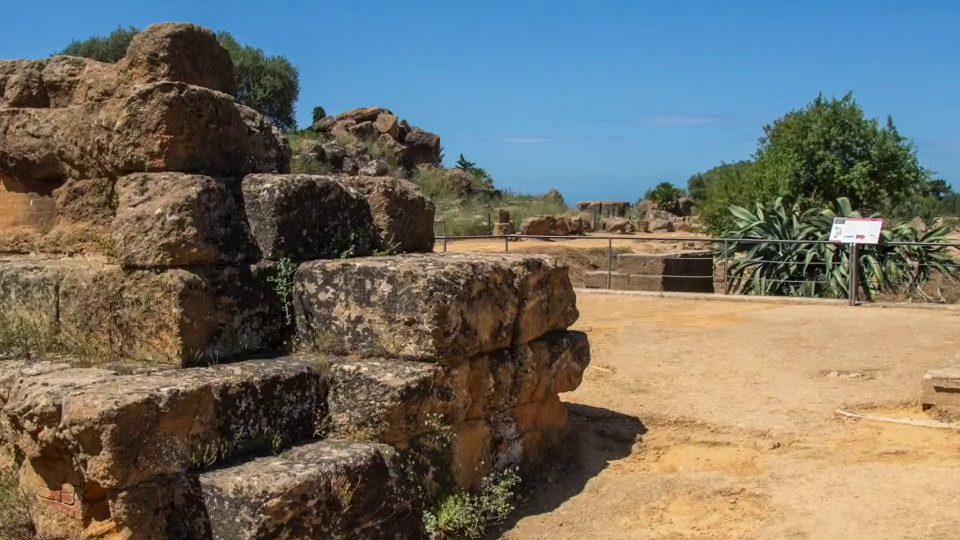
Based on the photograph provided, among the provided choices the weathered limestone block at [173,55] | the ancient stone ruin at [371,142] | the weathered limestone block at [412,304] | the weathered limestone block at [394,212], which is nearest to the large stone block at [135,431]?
the weathered limestone block at [412,304]

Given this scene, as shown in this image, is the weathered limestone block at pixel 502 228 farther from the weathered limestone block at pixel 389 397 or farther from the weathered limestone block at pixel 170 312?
the weathered limestone block at pixel 389 397

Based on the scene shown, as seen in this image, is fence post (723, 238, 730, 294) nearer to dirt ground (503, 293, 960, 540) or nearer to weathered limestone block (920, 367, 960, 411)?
dirt ground (503, 293, 960, 540)

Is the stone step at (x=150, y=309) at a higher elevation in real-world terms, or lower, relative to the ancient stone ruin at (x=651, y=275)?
higher

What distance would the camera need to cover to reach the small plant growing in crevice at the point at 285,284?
5.11m

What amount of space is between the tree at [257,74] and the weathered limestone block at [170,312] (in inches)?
1436

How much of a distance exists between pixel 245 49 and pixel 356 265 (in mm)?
40957

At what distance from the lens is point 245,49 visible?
43.2 m

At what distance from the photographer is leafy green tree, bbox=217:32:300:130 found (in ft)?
136

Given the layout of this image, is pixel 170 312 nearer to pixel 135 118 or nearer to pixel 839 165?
pixel 135 118

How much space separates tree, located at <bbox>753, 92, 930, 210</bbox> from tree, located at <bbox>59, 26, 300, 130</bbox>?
2520cm

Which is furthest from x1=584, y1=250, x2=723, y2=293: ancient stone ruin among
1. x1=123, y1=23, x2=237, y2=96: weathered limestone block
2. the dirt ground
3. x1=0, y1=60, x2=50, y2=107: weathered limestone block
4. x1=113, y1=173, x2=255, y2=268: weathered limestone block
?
x1=113, y1=173, x2=255, y2=268: weathered limestone block

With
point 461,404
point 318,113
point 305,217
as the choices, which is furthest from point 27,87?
point 318,113

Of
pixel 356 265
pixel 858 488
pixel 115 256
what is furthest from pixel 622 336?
pixel 115 256

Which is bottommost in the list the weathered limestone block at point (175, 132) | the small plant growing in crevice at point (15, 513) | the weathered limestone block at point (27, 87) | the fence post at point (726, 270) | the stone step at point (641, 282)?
the small plant growing in crevice at point (15, 513)
